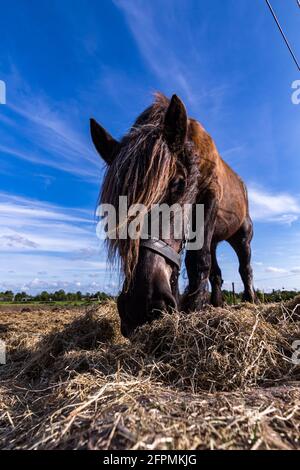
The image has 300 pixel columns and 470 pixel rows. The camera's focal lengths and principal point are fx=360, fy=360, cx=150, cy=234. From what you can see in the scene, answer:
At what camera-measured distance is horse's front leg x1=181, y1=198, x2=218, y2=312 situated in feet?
11.5

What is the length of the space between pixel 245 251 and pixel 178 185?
4.01 metres


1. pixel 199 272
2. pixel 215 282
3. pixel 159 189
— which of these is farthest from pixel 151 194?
pixel 215 282

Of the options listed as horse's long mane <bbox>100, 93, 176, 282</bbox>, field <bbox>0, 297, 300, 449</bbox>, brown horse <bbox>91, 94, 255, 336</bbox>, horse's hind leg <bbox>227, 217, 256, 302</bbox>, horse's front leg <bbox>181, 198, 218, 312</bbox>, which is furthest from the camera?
horse's hind leg <bbox>227, 217, 256, 302</bbox>

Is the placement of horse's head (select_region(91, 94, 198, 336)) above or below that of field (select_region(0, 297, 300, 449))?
above

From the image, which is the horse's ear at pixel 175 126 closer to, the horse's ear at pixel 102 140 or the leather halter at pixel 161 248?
the horse's ear at pixel 102 140

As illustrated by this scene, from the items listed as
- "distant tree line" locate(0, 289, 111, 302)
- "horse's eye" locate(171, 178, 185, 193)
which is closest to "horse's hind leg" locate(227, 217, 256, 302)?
"horse's eye" locate(171, 178, 185, 193)

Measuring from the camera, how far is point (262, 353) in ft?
6.86

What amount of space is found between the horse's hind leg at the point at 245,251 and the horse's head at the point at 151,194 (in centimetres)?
358

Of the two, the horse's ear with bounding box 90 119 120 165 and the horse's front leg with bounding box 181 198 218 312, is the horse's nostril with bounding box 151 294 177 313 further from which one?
the horse's ear with bounding box 90 119 120 165

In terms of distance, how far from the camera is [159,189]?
296 centimetres

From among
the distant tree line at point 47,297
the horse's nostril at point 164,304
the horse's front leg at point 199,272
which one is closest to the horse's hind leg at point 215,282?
the horse's front leg at point 199,272

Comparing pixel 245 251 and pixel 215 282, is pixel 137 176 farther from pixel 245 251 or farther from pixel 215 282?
pixel 245 251
